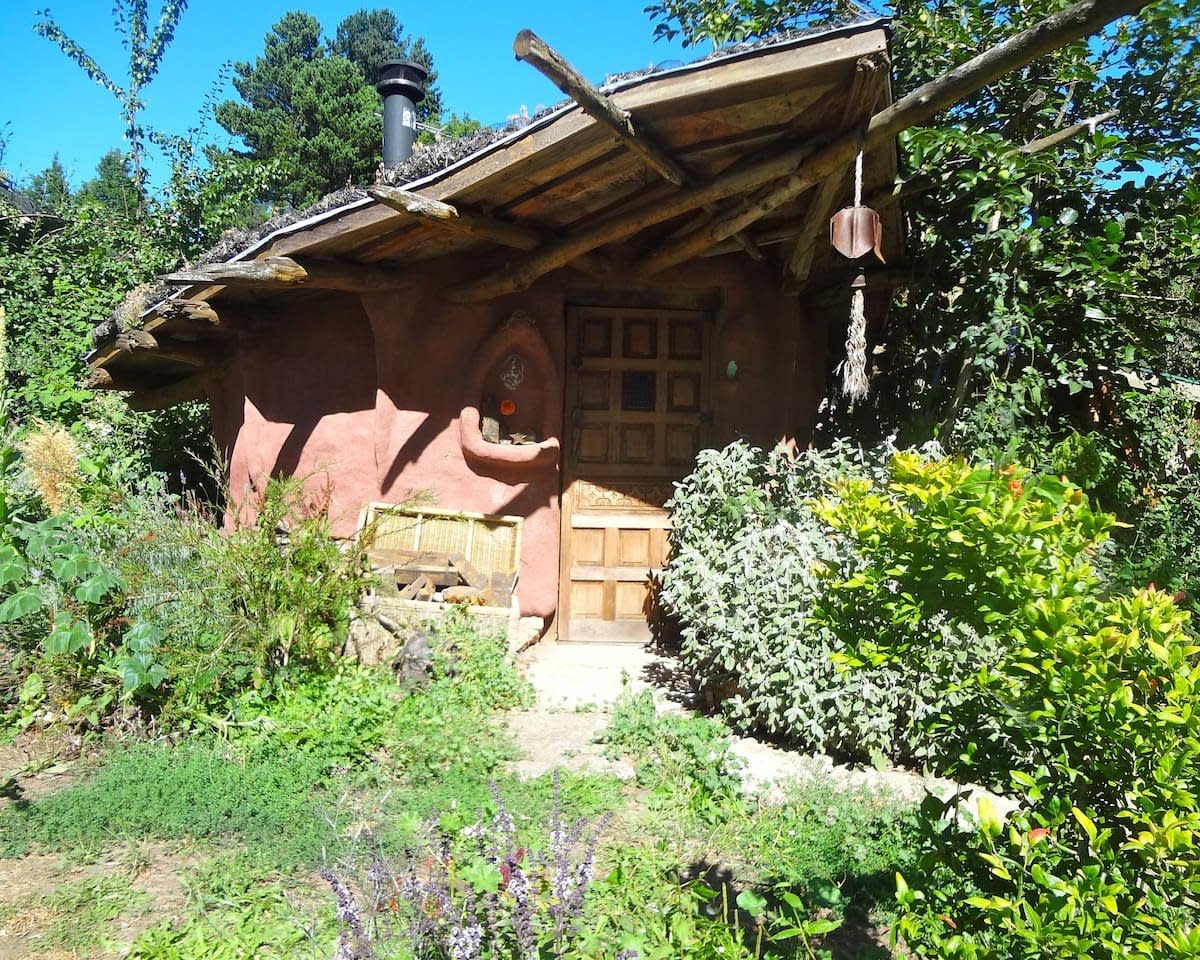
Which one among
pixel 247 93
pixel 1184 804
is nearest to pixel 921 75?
pixel 1184 804

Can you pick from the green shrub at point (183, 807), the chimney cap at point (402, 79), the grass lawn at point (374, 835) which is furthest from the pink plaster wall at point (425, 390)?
the chimney cap at point (402, 79)

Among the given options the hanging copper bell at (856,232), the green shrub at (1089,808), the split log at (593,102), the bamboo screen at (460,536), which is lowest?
the green shrub at (1089,808)

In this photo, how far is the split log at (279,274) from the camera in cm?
473

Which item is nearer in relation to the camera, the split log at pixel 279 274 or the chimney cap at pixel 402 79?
the split log at pixel 279 274

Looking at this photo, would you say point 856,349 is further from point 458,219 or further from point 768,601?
point 458,219

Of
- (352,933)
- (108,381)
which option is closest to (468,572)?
(352,933)

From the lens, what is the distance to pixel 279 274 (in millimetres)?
4770

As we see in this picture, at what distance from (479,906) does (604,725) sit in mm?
2379

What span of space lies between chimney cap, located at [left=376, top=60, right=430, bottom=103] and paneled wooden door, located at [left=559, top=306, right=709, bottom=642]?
3.02 meters

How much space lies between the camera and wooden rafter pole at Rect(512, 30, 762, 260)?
3.30 m

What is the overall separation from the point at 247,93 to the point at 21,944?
90.3 feet

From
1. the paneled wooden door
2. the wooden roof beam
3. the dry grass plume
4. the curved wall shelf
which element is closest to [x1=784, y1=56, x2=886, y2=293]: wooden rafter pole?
the paneled wooden door

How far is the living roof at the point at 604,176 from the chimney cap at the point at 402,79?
2675mm

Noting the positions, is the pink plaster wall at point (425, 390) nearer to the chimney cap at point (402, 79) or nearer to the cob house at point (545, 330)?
the cob house at point (545, 330)
